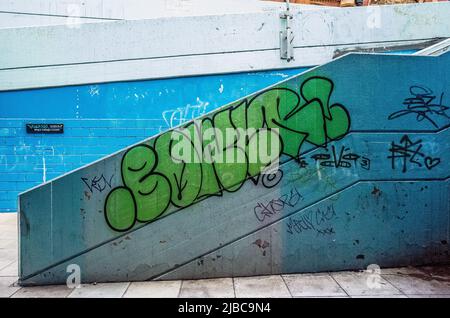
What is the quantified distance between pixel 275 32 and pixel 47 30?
5937mm

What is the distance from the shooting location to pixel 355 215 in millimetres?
5832

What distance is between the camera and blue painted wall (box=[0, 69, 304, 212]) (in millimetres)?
10055

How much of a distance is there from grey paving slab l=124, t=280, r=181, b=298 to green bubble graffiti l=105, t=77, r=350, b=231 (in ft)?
2.82

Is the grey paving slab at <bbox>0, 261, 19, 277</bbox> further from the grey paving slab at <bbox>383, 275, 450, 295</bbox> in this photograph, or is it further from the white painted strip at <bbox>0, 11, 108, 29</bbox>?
the white painted strip at <bbox>0, 11, 108, 29</bbox>

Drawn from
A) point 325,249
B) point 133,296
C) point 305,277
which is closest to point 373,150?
point 325,249

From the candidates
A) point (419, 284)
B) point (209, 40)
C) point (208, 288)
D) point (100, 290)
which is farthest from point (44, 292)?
point (209, 40)

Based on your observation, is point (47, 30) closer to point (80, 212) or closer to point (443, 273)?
point (80, 212)

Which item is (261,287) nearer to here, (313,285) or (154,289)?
(313,285)

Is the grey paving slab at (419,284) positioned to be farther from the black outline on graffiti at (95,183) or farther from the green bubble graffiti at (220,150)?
the black outline on graffiti at (95,183)

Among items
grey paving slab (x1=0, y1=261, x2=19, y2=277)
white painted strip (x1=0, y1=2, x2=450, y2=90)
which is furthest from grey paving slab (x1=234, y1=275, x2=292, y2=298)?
white painted strip (x1=0, y1=2, x2=450, y2=90)

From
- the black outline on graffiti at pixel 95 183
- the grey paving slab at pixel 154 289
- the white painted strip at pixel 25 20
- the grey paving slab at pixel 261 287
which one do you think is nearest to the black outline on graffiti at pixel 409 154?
the grey paving slab at pixel 261 287

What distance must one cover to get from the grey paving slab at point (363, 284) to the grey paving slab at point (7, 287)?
14.6 ft

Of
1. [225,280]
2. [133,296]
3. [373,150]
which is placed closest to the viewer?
[133,296]

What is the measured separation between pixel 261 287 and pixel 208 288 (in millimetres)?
→ 717
